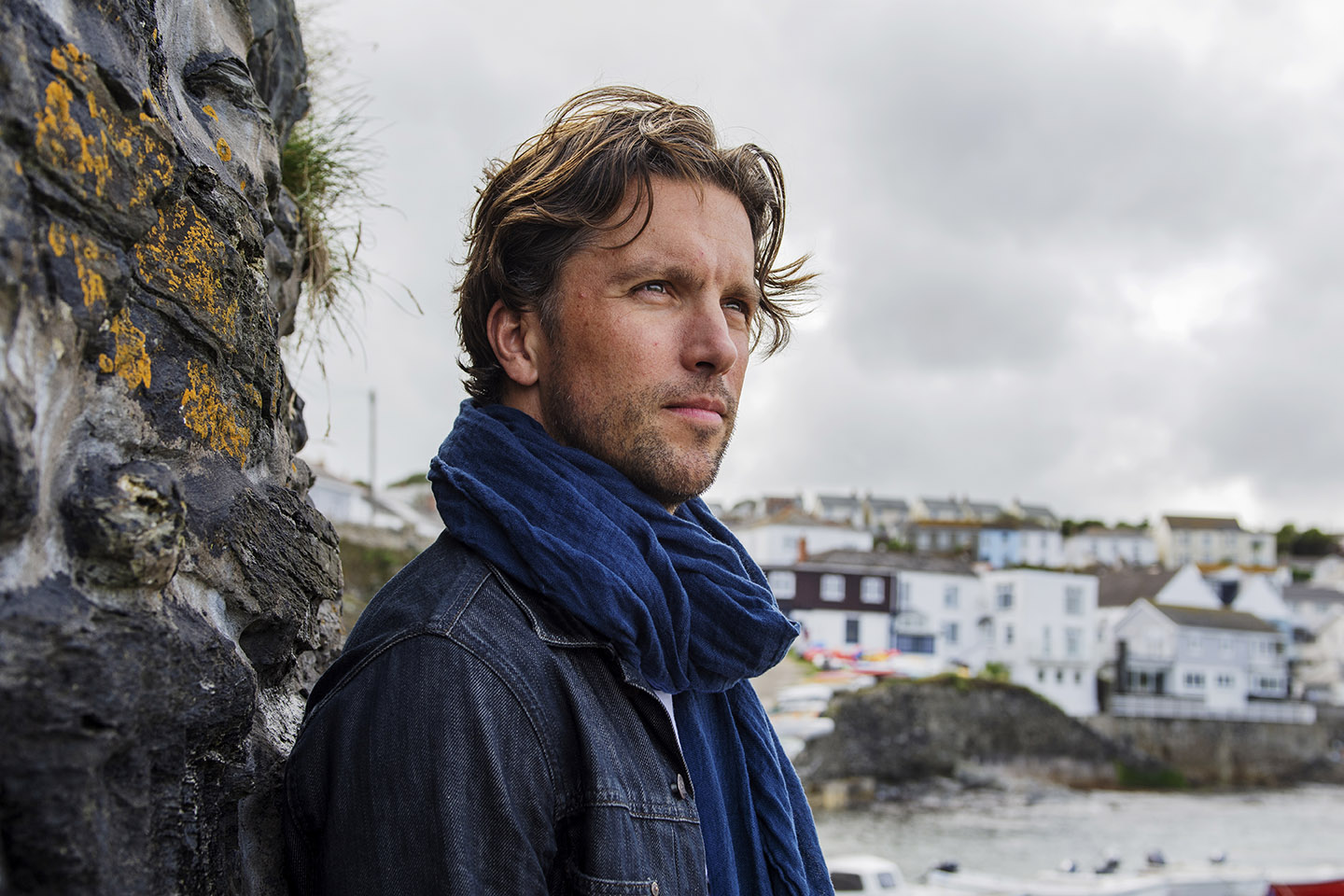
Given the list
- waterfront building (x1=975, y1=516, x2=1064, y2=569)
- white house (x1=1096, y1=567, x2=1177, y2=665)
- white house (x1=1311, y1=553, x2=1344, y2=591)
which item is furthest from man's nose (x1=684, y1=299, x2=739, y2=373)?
white house (x1=1311, y1=553, x2=1344, y2=591)

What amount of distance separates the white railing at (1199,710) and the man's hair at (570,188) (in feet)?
159

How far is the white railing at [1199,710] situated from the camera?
4697cm

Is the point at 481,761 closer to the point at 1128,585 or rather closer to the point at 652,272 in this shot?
the point at 652,272

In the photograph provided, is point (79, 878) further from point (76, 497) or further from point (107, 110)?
point (107, 110)

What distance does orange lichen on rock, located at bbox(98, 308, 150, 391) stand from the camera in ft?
4.42

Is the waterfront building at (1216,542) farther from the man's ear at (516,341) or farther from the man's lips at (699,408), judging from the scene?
the man's ear at (516,341)

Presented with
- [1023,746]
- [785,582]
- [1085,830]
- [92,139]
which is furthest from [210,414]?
[785,582]

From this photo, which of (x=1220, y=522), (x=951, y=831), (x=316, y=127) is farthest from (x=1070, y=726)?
(x=1220, y=522)

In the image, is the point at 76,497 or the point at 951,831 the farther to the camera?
the point at 951,831

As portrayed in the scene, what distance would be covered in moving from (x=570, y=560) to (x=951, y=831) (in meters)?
31.0

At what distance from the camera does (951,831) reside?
2962cm

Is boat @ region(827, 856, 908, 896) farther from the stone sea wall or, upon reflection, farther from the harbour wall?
the harbour wall

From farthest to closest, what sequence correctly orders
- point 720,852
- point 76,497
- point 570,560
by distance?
point 720,852
point 570,560
point 76,497

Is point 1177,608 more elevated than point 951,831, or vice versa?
point 1177,608
